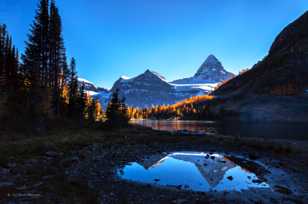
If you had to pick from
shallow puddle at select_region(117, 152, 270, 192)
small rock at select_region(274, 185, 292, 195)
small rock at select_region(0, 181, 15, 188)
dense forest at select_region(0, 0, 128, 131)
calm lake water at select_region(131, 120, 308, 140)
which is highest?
dense forest at select_region(0, 0, 128, 131)

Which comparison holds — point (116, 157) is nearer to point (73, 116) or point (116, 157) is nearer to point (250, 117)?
point (73, 116)

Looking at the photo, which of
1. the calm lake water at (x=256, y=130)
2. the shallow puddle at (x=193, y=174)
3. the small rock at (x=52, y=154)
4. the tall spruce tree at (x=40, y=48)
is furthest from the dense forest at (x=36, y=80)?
the calm lake water at (x=256, y=130)

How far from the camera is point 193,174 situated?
63.6 ft

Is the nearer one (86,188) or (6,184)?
(6,184)

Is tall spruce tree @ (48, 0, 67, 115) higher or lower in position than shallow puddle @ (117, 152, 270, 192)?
higher

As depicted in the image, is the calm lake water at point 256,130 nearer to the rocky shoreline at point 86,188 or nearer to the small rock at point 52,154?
the rocky shoreline at point 86,188

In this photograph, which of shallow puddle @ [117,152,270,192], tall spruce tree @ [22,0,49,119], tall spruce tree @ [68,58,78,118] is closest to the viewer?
shallow puddle @ [117,152,270,192]

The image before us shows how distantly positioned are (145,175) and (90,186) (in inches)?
250

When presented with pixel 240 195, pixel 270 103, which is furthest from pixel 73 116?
pixel 270 103

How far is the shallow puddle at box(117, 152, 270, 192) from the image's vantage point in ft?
52.5

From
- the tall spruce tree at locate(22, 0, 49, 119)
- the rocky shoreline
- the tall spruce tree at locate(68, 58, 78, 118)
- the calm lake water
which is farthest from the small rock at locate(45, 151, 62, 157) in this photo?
the calm lake water

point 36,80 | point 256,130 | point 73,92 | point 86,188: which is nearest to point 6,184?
point 86,188

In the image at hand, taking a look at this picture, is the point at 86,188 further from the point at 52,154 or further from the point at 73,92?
the point at 73,92

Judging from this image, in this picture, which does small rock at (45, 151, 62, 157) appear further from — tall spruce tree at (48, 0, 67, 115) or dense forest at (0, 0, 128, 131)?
tall spruce tree at (48, 0, 67, 115)
